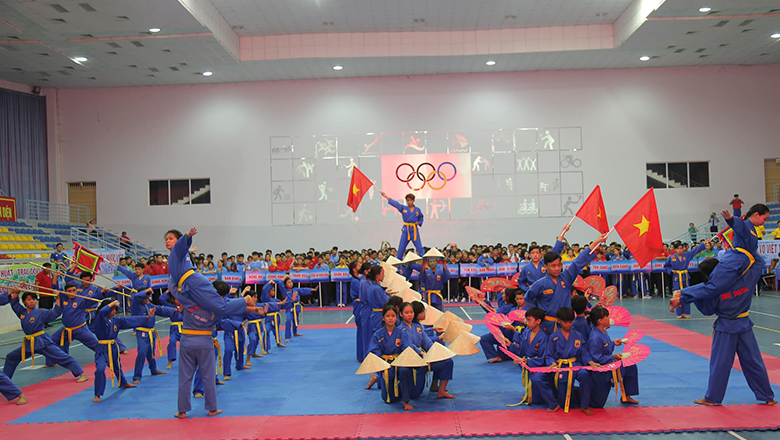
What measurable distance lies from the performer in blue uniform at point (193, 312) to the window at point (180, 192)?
54.7 ft

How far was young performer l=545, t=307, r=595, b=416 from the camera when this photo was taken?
595 cm

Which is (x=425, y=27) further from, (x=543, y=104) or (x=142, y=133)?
(x=142, y=133)

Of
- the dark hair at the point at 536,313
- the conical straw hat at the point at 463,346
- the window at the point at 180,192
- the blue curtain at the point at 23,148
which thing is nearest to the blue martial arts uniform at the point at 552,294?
the dark hair at the point at 536,313

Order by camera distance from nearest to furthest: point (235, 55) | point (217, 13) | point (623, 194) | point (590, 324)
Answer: point (590, 324)
point (217, 13)
point (235, 55)
point (623, 194)

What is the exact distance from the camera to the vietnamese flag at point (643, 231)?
6.64 m

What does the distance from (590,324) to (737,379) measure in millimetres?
1965

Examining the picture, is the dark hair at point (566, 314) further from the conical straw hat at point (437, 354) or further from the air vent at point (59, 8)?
the air vent at point (59, 8)

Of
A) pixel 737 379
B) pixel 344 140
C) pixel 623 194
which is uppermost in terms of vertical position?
pixel 344 140

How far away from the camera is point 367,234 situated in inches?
846

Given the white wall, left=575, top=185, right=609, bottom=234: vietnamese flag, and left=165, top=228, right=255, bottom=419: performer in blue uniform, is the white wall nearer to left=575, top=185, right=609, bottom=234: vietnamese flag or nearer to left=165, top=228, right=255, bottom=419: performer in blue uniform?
left=575, top=185, right=609, bottom=234: vietnamese flag

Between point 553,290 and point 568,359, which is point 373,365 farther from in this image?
point 553,290

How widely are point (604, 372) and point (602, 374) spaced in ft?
0.11

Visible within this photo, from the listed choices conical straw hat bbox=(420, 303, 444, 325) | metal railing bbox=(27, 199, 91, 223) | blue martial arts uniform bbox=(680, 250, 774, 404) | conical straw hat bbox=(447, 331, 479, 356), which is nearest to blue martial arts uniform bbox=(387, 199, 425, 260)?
conical straw hat bbox=(420, 303, 444, 325)

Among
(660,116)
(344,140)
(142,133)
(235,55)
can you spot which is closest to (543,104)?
(660,116)
